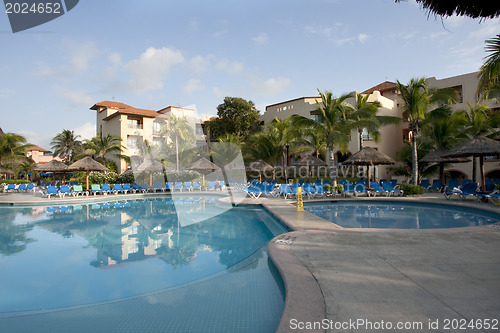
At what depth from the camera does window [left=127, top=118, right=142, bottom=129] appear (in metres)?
34.0

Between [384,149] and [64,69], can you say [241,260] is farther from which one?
[384,149]

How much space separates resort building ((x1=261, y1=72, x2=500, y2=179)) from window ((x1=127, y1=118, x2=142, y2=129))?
47.4 feet

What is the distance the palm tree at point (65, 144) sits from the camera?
141 feet

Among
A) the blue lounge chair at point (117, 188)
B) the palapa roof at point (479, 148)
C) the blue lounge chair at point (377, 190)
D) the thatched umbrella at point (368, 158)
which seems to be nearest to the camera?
the palapa roof at point (479, 148)

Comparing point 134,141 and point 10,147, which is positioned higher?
point 134,141

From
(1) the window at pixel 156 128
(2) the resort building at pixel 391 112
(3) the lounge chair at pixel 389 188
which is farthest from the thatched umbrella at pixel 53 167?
(3) the lounge chair at pixel 389 188

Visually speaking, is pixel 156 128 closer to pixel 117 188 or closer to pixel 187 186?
pixel 187 186

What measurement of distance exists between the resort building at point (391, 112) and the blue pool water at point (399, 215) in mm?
9142

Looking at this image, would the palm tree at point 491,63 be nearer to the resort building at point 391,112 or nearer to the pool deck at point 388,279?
the pool deck at point 388,279

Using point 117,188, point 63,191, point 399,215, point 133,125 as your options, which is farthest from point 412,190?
point 133,125

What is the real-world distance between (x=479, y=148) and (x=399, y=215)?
17.5 feet

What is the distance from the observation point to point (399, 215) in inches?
441

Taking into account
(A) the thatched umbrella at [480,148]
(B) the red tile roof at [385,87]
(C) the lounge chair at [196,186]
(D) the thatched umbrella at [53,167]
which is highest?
(B) the red tile roof at [385,87]

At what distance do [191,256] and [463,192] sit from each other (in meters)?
13.0
